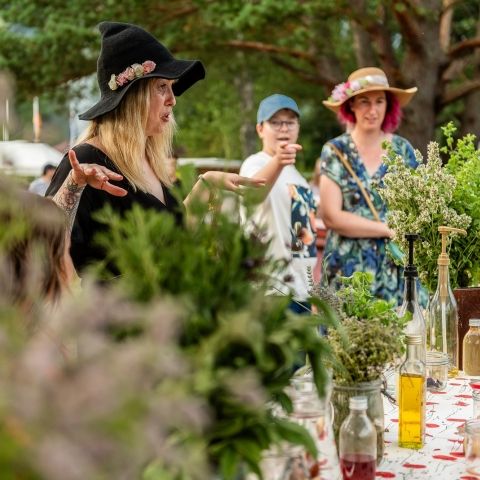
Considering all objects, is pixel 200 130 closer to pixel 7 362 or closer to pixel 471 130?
pixel 471 130

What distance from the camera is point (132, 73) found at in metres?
2.51

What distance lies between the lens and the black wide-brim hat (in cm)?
250

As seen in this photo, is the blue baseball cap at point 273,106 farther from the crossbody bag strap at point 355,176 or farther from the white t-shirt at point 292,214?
the crossbody bag strap at point 355,176

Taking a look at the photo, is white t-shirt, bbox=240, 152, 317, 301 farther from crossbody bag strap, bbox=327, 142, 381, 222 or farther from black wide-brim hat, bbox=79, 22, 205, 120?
black wide-brim hat, bbox=79, 22, 205, 120

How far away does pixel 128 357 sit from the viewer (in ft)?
1.90

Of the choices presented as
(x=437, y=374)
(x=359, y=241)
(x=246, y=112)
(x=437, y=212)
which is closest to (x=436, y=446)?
(x=437, y=374)

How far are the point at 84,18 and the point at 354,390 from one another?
9.21 metres

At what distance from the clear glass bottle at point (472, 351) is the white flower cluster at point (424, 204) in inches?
9.5

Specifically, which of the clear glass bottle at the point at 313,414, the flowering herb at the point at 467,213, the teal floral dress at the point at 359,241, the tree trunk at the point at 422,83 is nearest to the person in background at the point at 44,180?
the tree trunk at the point at 422,83

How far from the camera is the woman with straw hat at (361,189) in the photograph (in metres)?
3.83

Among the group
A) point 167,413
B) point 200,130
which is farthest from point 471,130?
point 200,130

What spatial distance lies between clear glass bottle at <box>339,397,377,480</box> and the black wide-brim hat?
4.18 feet

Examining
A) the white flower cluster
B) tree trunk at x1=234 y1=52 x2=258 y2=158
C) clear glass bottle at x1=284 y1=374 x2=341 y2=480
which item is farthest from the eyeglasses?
tree trunk at x1=234 y1=52 x2=258 y2=158

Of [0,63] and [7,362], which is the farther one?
[0,63]
